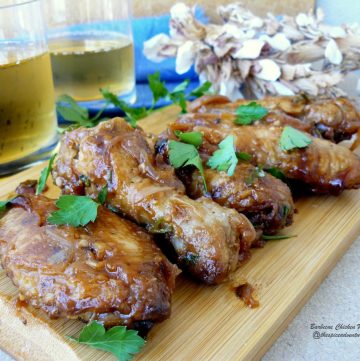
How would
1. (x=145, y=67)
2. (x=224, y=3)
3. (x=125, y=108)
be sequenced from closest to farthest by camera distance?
(x=125, y=108) → (x=145, y=67) → (x=224, y=3)

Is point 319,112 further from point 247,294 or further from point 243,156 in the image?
point 247,294

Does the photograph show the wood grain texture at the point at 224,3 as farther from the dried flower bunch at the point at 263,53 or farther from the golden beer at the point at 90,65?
the golden beer at the point at 90,65

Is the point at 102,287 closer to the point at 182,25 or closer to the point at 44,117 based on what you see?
the point at 44,117

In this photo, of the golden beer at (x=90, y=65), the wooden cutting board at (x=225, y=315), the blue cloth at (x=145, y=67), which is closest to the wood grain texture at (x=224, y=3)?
the blue cloth at (x=145, y=67)

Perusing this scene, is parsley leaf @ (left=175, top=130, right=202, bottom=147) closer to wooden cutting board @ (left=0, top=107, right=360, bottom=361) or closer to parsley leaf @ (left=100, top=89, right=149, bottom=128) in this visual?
wooden cutting board @ (left=0, top=107, right=360, bottom=361)

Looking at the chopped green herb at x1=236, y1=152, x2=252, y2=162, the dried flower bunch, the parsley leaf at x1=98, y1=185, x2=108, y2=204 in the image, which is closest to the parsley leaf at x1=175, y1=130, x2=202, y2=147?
the chopped green herb at x1=236, y1=152, x2=252, y2=162

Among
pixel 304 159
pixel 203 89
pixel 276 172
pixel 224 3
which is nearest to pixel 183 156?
pixel 276 172

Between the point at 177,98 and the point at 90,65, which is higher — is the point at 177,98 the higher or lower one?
the lower one

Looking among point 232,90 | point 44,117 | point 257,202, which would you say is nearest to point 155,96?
point 232,90
